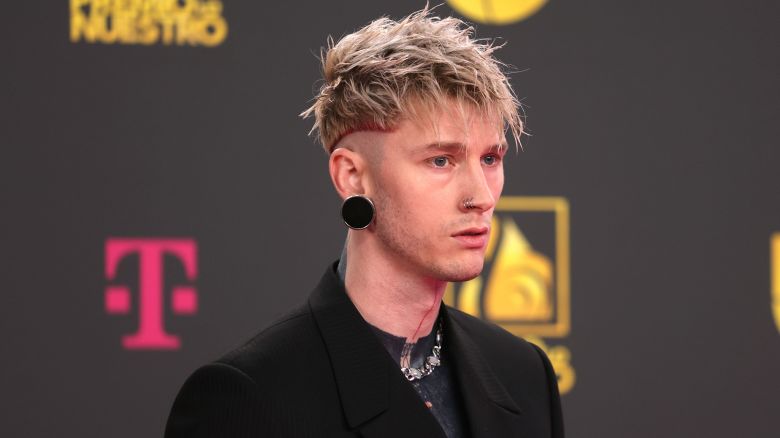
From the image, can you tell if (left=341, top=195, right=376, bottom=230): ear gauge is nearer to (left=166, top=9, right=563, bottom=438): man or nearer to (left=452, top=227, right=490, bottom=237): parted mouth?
(left=166, top=9, right=563, bottom=438): man

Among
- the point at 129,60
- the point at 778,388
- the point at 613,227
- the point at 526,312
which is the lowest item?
the point at 778,388

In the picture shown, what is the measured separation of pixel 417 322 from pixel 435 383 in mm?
106

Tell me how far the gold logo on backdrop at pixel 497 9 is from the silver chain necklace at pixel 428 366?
5.48ft

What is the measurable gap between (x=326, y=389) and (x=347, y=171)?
0.34 m

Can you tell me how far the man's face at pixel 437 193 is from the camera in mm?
1599

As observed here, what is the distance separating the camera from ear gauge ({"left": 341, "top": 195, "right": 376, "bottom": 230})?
163 cm

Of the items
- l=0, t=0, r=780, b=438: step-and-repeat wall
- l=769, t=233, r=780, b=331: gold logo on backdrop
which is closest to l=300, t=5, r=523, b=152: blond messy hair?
l=0, t=0, r=780, b=438: step-and-repeat wall

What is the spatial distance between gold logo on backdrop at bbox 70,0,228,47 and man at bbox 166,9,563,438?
1507mm

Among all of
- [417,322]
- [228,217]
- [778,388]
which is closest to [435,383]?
[417,322]

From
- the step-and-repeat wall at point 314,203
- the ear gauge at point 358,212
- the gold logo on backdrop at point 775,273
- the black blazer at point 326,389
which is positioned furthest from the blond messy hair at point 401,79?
the gold logo on backdrop at point 775,273

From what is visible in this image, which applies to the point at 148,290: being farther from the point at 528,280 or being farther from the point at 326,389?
the point at 326,389

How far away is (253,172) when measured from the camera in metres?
3.13

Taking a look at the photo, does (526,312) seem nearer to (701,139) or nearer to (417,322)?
(701,139)

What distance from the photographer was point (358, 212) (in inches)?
64.4
